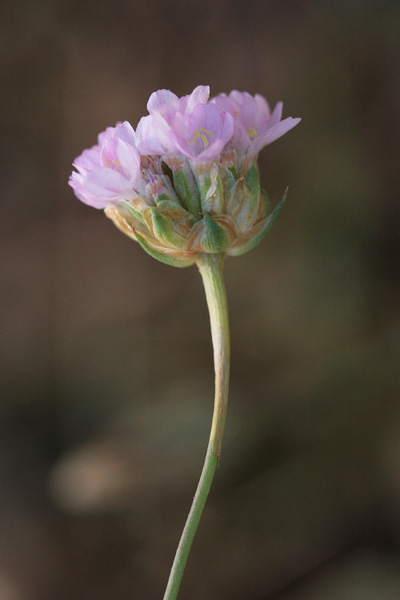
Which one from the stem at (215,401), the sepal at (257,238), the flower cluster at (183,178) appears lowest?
the stem at (215,401)

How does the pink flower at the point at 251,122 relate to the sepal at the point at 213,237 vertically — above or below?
above

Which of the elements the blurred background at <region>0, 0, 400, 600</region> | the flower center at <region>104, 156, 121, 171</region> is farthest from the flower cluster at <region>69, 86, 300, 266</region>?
the blurred background at <region>0, 0, 400, 600</region>

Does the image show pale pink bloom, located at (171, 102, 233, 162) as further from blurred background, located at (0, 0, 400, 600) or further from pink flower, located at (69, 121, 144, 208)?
blurred background, located at (0, 0, 400, 600)

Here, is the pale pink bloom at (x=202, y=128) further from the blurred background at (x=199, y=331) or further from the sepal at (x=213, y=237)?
the blurred background at (x=199, y=331)

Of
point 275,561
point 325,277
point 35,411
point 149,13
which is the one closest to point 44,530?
point 35,411

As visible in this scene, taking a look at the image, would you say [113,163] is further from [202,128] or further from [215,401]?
[215,401]

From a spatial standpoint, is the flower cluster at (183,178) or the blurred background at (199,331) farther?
the blurred background at (199,331)

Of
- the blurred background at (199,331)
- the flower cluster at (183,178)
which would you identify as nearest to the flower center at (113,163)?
the flower cluster at (183,178)
